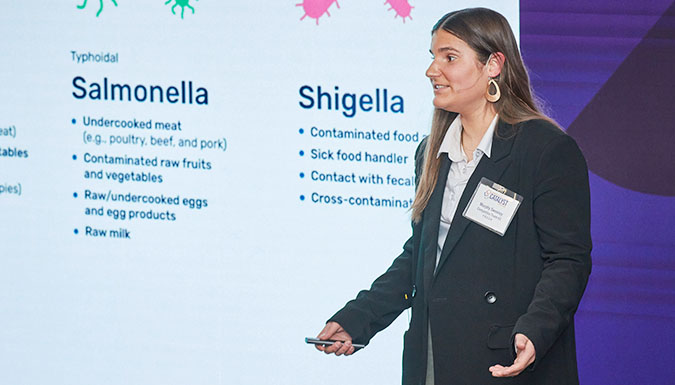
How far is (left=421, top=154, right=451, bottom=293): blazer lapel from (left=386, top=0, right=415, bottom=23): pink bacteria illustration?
1192 mm

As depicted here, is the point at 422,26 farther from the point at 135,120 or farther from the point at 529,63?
the point at 135,120

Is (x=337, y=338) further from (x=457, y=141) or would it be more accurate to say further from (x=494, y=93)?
(x=494, y=93)

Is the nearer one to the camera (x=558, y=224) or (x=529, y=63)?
(x=558, y=224)

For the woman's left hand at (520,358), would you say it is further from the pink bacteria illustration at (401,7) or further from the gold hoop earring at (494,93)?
the pink bacteria illustration at (401,7)

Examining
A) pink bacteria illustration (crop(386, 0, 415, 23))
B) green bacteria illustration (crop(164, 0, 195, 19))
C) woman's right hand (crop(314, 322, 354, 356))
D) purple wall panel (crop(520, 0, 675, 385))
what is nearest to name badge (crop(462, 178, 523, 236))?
woman's right hand (crop(314, 322, 354, 356))

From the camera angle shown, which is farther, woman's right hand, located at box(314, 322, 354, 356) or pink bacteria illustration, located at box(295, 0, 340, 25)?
pink bacteria illustration, located at box(295, 0, 340, 25)

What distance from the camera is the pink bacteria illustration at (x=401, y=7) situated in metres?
3.09

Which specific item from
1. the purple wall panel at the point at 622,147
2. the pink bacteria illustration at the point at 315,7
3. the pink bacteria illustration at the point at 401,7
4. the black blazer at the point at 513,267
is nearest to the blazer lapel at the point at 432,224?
the black blazer at the point at 513,267

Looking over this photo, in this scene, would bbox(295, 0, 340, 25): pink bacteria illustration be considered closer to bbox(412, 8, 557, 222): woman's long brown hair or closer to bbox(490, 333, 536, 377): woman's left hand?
bbox(412, 8, 557, 222): woman's long brown hair

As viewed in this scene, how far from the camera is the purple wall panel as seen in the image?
9.35 ft

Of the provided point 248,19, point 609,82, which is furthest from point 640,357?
point 248,19

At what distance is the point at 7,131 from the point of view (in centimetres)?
369

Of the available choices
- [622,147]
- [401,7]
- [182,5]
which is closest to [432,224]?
[622,147]

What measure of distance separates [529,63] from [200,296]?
162 centimetres
